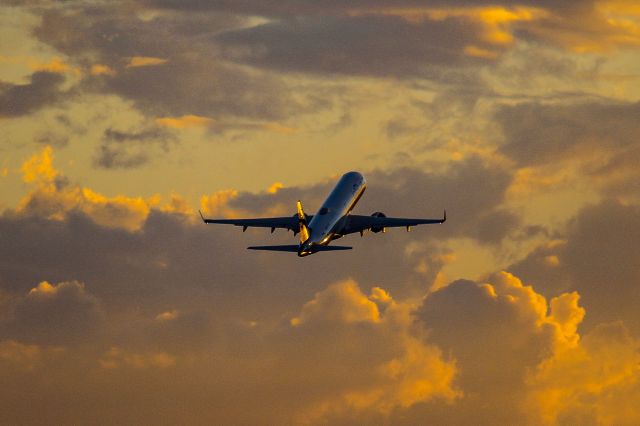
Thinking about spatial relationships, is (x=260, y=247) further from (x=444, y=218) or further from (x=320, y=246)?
(x=444, y=218)

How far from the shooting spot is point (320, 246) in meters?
198

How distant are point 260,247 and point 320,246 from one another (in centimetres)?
1698

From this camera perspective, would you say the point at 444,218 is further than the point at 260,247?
Yes

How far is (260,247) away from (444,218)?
2924cm

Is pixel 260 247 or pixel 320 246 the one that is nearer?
pixel 260 247

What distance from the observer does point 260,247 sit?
183 metres

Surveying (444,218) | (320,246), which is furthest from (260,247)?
(444,218)

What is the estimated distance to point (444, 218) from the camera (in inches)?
7692

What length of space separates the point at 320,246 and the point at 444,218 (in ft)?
61.2
